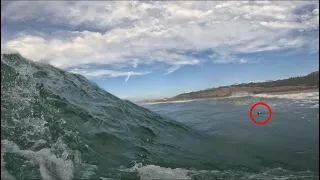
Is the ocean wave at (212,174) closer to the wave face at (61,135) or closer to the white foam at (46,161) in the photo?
the wave face at (61,135)

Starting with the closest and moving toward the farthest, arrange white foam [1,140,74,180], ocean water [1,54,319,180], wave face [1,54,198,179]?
white foam [1,140,74,180] → wave face [1,54,198,179] → ocean water [1,54,319,180]

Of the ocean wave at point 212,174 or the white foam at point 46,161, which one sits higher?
the white foam at point 46,161

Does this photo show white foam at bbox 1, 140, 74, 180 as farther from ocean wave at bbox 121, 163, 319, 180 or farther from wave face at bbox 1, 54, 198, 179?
ocean wave at bbox 121, 163, 319, 180

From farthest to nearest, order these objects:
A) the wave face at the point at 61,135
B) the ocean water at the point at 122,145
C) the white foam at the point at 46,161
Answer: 1. the ocean water at the point at 122,145
2. the wave face at the point at 61,135
3. the white foam at the point at 46,161

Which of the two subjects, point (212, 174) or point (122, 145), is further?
point (122, 145)

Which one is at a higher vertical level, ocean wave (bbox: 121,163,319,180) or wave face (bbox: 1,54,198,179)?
wave face (bbox: 1,54,198,179)

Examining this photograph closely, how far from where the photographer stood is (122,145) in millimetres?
10852

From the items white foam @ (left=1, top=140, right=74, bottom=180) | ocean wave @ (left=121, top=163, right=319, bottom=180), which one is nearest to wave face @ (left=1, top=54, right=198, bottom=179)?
white foam @ (left=1, top=140, right=74, bottom=180)

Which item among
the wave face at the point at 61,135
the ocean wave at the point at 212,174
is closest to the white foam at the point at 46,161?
the wave face at the point at 61,135

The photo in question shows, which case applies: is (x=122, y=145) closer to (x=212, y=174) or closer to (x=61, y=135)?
(x=61, y=135)

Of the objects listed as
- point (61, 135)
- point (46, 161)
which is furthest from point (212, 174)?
point (61, 135)

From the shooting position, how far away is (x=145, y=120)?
1670 centimetres

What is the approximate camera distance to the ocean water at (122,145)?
786 centimetres

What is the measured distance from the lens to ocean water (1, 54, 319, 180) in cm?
786
